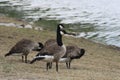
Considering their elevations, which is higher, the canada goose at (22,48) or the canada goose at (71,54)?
the canada goose at (22,48)

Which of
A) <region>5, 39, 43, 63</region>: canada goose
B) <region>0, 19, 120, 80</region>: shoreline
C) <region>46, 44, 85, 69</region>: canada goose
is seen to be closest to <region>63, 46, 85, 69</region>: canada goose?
<region>46, 44, 85, 69</region>: canada goose

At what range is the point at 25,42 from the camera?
20.1 meters

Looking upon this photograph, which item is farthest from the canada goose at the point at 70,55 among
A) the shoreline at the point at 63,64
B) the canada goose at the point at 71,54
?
the shoreline at the point at 63,64

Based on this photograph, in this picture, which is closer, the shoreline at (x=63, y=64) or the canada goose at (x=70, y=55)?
the shoreline at (x=63, y=64)

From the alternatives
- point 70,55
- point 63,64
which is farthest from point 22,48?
point 63,64

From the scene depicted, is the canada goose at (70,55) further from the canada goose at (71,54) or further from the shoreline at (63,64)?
the shoreline at (63,64)

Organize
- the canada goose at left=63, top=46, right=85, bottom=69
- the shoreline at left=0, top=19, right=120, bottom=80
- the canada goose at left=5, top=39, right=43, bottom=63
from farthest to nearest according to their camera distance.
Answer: the canada goose at left=63, top=46, right=85, bottom=69
the canada goose at left=5, top=39, right=43, bottom=63
the shoreline at left=0, top=19, right=120, bottom=80

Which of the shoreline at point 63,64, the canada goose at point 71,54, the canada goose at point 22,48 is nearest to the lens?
the shoreline at point 63,64

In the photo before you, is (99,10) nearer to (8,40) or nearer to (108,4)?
(108,4)

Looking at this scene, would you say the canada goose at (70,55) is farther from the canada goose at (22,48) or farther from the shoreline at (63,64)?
the canada goose at (22,48)

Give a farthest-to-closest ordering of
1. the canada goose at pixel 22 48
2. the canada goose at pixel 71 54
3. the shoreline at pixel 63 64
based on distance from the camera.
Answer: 1. the canada goose at pixel 71 54
2. the canada goose at pixel 22 48
3. the shoreline at pixel 63 64

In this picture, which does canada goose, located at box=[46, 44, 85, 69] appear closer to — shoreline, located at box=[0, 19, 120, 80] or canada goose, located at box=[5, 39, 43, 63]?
shoreline, located at box=[0, 19, 120, 80]

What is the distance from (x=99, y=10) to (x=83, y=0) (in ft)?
51.7

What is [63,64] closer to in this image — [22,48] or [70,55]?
[70,55]
